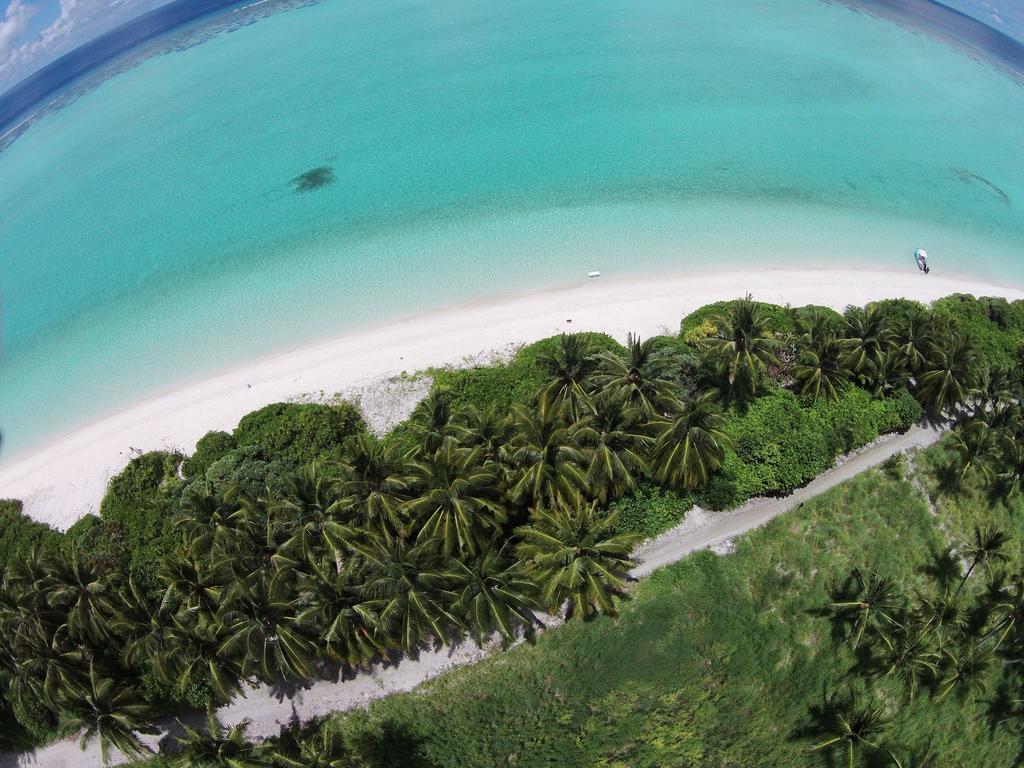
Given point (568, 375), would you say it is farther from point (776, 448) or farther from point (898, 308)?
point (898, 308)

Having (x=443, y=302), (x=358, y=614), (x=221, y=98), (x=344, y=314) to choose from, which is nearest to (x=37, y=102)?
(x=221, y=98)

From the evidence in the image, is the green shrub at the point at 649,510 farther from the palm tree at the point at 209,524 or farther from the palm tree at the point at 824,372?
the palm tree at the point at 209,524

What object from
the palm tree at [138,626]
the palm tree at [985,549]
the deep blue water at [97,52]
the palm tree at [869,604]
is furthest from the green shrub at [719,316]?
the deep blue water at [97,52]

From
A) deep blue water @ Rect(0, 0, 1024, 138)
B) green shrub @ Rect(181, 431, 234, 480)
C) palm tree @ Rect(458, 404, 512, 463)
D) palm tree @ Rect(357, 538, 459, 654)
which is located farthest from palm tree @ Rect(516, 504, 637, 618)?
deep blue water @ Rect(0, 0, 1024, 138)

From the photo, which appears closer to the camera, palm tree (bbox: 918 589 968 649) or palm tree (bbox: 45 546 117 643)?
palm tree (bbox: 45 546 117 643)

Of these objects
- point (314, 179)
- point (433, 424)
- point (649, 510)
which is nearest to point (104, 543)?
point (433, 424)

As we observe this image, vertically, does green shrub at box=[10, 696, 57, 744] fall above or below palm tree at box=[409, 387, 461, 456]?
below

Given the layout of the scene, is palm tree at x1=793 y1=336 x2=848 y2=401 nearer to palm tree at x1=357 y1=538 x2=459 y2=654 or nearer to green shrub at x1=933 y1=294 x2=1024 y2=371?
green shrub at x1=933 y1=294 x2=1024 y2=371
